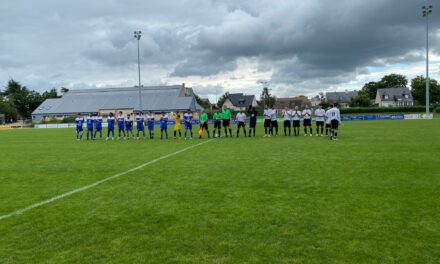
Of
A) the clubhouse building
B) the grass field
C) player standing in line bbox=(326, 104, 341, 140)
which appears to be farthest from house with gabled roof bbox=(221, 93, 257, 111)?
the grass field

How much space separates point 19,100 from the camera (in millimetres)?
99125

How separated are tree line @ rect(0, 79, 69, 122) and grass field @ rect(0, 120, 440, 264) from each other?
92.1 metres

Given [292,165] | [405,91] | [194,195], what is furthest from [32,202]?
[405,91]

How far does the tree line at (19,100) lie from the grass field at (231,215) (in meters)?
92.1

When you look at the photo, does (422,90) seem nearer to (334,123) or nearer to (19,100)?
(334,123)

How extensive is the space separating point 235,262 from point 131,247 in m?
1.31

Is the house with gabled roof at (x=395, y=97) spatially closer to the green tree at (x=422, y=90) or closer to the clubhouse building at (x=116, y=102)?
the green tree at (x=422, y=90)

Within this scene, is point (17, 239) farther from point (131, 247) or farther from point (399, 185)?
point (399, 185)

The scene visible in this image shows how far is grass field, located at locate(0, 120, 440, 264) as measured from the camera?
13.3 ft

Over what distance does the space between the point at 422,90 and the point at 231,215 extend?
106m

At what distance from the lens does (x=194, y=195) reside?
22.1ft

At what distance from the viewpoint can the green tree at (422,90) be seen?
313 ft

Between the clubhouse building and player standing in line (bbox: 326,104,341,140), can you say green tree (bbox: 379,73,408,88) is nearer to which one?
the clubhouse building

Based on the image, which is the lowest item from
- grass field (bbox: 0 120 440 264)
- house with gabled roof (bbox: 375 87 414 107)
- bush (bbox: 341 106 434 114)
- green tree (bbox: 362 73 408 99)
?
grass field (bbox: 0 120 440 264)
